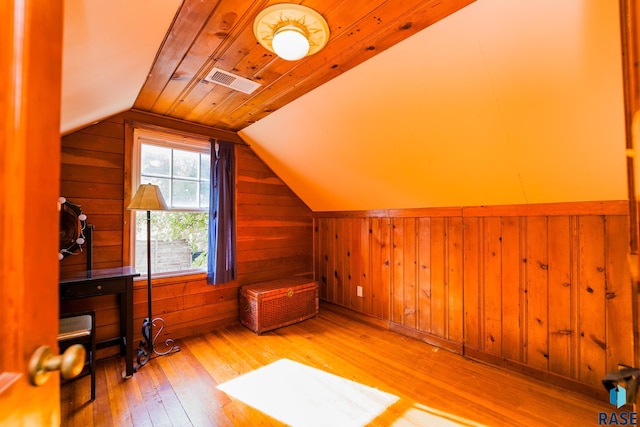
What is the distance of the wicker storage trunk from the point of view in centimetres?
285

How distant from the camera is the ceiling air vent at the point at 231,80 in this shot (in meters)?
1.84

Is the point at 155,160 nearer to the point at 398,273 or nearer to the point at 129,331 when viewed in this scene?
the point at 129,331

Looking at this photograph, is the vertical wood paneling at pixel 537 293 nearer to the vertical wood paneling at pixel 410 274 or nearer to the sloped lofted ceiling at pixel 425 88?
the sloped lofted ceiling at pixel 425 88

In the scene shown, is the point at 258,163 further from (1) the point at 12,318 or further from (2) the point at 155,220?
(1) the point at 12,318

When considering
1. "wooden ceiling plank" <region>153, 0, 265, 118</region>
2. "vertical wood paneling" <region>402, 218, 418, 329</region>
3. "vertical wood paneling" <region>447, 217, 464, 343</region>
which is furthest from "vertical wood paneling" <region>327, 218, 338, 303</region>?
"wooden ceiling plank" <region>153, 0, 265, 118</region>

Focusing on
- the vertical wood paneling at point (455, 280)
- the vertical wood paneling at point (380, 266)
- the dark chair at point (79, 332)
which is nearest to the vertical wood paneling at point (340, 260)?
the vertical wood paneling at point (380, 266)

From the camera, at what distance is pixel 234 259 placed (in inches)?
118

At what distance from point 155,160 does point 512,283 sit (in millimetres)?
3319

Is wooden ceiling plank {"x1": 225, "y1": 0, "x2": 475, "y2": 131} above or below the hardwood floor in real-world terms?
above

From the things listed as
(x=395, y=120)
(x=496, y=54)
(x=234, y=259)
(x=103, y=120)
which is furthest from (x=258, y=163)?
(x=496, y=54)

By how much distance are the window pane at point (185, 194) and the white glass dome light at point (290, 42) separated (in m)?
1.92

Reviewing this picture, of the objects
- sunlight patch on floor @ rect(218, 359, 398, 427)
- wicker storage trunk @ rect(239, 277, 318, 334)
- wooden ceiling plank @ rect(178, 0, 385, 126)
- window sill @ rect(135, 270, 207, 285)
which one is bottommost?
sunlight patch on floor @ rect(218, 359, 398, 427)

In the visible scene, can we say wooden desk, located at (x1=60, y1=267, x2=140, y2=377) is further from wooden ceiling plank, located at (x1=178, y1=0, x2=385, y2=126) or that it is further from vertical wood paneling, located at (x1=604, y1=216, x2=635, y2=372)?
vertical wood paneling, located at (x1=604, y1=216, x2=635, y2=372)

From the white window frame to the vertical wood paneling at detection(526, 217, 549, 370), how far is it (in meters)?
2.93
